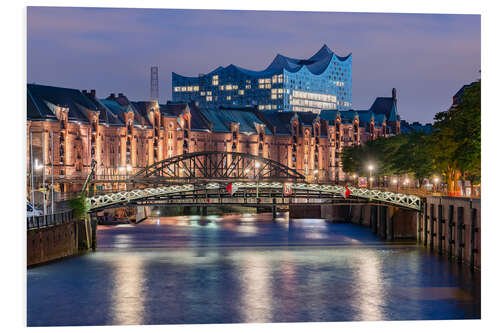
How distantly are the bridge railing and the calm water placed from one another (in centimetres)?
278

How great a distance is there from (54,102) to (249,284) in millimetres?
74500

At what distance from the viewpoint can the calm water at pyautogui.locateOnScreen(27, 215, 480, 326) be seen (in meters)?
44.2

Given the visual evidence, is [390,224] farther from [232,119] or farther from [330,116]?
[330,116]

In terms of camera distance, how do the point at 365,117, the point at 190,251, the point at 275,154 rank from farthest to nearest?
the point at 365,117
the point at 275,154
the point at 190,251

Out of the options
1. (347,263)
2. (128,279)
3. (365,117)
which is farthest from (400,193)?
(365,117)

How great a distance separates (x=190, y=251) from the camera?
71812 millimetres

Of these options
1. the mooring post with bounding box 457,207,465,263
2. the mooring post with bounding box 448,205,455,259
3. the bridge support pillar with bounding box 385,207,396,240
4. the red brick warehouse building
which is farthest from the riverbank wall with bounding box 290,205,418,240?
the red brick warehouse building

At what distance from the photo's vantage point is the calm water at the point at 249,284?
4425 centimetres

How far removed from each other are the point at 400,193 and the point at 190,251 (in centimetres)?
1921

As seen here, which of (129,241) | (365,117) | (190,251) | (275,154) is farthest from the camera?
(365,117)

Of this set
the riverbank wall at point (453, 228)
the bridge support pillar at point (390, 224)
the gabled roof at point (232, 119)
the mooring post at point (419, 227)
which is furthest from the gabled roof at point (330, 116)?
the riverbank wall at point (453, 228)
